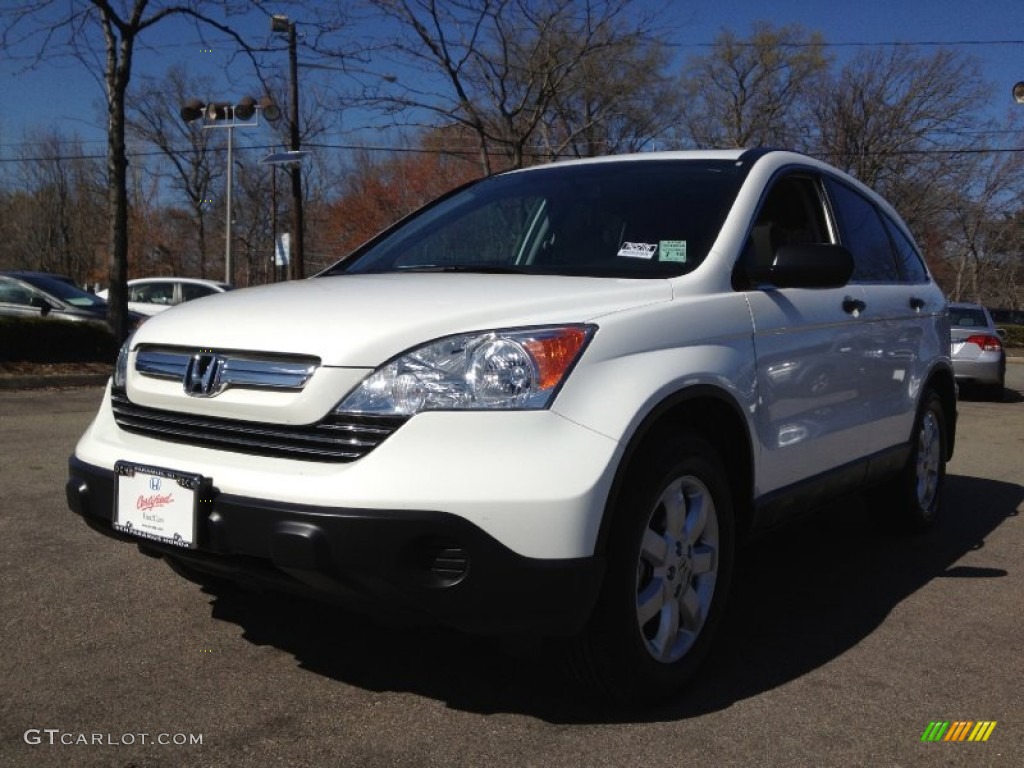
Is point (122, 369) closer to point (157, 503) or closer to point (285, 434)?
point (157, 503)

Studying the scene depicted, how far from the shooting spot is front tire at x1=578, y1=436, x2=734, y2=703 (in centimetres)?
266

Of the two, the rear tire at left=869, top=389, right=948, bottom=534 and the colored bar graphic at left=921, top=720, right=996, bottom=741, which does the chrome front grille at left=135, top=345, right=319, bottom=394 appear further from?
the rear tire at left=869, top=389, right=948, bottom=534

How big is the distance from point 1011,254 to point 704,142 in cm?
2371

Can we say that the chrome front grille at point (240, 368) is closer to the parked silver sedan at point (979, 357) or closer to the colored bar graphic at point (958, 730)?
the colored bar graphic at point (958, 730)

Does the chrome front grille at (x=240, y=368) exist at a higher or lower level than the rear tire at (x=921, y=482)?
higher

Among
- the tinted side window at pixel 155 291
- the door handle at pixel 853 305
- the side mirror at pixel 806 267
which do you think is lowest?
the tinted side window at pixel 155 291

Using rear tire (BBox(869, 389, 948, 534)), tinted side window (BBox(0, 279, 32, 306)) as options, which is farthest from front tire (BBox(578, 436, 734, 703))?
tinted side window (BBox(0, 279, 32, 306))

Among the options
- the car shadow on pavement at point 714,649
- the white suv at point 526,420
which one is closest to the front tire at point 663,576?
the white suv at point 526,420

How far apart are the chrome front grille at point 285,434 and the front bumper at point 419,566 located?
15 cm

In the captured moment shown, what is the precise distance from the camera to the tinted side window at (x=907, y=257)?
16.4 feet

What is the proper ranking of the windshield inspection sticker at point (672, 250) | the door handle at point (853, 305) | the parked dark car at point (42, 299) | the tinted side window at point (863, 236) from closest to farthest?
the windshield inspection sticker at point (672, 250) < the door handle at point (853, 305) < the tinted side window at point (863, 236) < the parked dark car at point (42, 299)

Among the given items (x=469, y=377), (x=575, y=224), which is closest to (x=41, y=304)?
(x=575, y=224)

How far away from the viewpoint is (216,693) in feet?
9.57

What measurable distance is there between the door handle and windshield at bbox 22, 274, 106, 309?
14236mm
